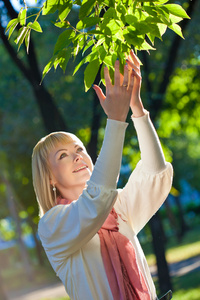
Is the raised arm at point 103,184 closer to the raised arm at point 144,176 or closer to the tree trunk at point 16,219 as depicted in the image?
the raised arm at point 144,176

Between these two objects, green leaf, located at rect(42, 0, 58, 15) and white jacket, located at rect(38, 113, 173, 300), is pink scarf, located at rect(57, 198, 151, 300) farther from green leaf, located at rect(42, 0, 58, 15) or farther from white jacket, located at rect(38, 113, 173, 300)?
green leaf, located at rect(42, 0, 58, 15)

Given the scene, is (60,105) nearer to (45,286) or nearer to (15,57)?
(15,57)

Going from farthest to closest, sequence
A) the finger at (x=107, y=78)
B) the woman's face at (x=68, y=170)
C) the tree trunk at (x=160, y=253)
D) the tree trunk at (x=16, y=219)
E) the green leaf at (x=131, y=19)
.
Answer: the tree trunk at (x=16, y=219)
the tree trunk at (x=160, y=253)
the woman's face at (x=68, y=170)
the finger at (x=107, y=78)
the green leaf at (x=131, y=19)

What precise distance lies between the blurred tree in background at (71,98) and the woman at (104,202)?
4107 millimetres

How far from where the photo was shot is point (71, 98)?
1023 centimetres

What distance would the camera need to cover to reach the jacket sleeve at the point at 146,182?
87.2 inches

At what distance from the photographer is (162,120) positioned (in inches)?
596

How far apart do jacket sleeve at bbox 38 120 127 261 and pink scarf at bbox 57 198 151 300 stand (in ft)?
0.53

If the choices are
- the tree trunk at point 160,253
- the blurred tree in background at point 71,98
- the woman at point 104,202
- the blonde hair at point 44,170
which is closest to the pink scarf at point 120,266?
the woman at point 104,202

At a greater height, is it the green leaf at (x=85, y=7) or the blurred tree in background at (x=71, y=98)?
the green leaf at (x=85, y=7)

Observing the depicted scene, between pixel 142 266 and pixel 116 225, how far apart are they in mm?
221

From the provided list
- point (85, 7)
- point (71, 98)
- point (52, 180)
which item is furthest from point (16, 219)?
point (85, 7)

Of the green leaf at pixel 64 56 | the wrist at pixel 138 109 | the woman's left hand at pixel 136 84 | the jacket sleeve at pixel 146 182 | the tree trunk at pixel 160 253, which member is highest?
the green leaf at pixel 64 56

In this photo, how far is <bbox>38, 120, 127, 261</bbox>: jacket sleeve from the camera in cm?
197
